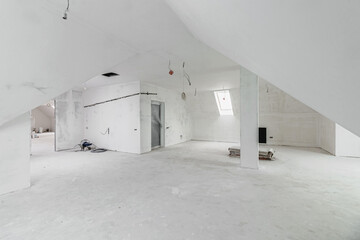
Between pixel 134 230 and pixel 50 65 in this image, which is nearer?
pixel 134 230

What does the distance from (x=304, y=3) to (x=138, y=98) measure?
612cm

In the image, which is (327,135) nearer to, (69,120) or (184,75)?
(184,75)

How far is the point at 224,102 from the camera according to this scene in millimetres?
9617

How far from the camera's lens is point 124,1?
7.11ft

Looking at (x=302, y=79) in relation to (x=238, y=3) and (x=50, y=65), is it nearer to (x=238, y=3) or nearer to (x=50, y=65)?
(x=238, y=3)

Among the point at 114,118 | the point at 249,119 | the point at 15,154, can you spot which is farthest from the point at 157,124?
the point at 15,154

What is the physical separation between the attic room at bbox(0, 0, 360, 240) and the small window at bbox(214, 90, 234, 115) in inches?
134

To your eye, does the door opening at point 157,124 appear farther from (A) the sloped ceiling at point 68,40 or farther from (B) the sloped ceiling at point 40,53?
(B) the sloped ceiling at point 40,53

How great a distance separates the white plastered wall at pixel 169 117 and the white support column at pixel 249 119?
353cm

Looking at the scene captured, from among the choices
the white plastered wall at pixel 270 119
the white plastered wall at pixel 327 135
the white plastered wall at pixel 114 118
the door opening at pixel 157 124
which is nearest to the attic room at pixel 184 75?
the white plastered wall at pixel 327 135

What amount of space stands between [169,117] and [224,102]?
3.25 metres

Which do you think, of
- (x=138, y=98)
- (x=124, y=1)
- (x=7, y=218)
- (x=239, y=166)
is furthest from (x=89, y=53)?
(x=239, y=166)

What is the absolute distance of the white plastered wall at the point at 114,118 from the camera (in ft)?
21.5

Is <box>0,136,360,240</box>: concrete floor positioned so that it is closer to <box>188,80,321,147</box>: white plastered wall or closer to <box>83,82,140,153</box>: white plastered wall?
<box>83,82,140,153</box>: white plastered wall
